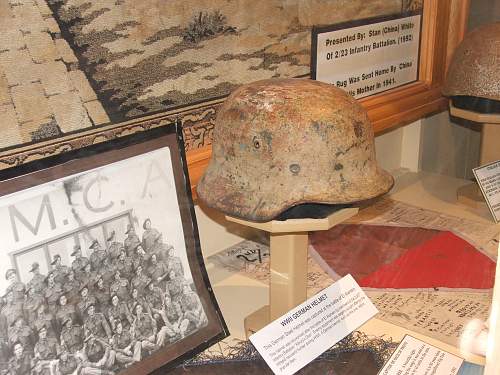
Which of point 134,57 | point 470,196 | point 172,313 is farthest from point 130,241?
point 470,196

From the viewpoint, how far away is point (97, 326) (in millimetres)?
958

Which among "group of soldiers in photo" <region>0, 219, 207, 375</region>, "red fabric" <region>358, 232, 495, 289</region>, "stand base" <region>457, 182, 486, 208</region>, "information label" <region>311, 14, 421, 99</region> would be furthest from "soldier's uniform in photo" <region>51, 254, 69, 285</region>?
"stand base" <region>457, 182, 486, 208</region>

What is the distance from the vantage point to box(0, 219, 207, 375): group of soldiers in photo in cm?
89

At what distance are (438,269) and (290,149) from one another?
2.08ft

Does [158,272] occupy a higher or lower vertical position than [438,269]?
higher

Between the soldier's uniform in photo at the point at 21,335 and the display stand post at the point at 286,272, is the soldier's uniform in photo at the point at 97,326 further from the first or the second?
the display stand post at the point at 286,272

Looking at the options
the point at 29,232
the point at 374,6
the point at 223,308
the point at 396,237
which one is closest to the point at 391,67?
the point at 374,6

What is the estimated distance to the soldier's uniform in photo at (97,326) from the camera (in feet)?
3.11

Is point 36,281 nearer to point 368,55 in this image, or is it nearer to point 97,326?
point 97,326

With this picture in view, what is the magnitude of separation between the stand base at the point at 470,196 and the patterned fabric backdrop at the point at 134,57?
2.08 feet

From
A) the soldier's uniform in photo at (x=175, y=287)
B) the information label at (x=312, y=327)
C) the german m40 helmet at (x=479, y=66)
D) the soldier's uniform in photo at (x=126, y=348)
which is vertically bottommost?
the information label at (x=312, y=327)

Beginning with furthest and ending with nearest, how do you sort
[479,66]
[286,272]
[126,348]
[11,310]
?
[479,66], [286,272], [126,348], [11,310]

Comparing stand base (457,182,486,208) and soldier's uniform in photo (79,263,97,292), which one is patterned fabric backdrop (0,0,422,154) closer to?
soldier's uniform in photo (79,263,97,292)

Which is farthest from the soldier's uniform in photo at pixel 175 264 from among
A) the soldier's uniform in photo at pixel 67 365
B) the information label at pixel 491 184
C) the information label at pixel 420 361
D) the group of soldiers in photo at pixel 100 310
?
the information label at pixel 491 184
